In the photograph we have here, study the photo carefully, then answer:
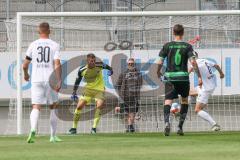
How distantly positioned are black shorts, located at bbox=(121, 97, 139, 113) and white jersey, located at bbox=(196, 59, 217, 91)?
203 centimetres

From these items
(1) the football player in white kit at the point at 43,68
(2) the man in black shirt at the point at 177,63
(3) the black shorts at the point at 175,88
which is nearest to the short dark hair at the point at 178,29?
(2) the man in black shirt at the point at 177,63

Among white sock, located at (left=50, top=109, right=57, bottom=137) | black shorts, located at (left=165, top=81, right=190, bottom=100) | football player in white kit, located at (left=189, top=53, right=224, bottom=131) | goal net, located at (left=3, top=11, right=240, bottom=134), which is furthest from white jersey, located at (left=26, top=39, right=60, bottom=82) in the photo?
goal net, located at (left=3, top=11, right=240, bottom=134)

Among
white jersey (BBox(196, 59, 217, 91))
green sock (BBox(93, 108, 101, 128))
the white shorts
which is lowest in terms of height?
green sock (BBox(93, 108, 101, 128))

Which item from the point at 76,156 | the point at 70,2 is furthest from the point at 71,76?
the point at 76,156

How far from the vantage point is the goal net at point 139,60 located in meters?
17.7

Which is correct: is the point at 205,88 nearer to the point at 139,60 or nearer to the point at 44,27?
the point at 139,60

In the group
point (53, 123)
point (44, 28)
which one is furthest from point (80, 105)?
point (44, 28)

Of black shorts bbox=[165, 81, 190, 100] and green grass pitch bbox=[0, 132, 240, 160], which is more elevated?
black shorts bbox=[165, 81, 190, 100]

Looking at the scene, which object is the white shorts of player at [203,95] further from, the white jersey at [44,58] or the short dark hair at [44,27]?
the short dark hair at [44,27]

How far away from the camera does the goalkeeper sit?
1656cm

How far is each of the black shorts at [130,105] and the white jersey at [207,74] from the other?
203cm

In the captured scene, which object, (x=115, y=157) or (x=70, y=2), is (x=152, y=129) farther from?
(x=115, y=157)

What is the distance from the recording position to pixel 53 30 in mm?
18219

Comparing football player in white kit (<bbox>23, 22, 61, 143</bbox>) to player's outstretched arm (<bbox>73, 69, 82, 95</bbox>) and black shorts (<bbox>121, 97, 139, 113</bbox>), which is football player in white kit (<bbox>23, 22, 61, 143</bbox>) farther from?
black shorts (<bbox>121, 97, 139, 113</bbox>)
